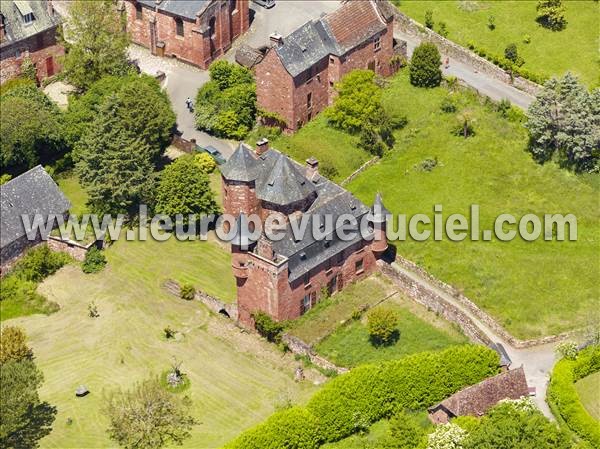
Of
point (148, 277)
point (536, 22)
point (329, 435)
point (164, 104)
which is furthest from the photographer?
point (536, 22)

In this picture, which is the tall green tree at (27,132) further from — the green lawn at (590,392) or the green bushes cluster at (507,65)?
the green lawn at (590,392)

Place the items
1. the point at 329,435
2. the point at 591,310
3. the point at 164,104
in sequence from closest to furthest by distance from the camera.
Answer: the point at 329,435, the point at 591,310, the point at 164,104

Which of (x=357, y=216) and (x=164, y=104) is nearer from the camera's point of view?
(x=357, y=216)

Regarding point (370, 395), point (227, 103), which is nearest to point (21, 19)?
point (227, 103)

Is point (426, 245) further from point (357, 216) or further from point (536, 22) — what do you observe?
point (536, 22)

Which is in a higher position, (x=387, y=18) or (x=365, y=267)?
(x=387, y=18)

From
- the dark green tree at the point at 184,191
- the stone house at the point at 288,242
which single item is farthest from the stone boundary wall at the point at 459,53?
the dark green tree at the point at 184,191

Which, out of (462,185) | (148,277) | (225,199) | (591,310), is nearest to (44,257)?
(148,277)
